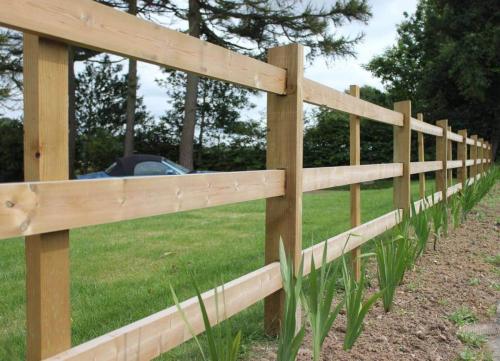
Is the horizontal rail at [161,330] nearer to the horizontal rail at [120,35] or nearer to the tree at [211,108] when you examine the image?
the horizontal rail at [120,35]

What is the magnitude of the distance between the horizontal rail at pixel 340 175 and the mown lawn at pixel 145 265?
18.7 inches

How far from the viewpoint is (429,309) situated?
3219 mm

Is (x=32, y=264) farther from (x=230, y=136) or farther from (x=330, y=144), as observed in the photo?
(x=230, y=136)

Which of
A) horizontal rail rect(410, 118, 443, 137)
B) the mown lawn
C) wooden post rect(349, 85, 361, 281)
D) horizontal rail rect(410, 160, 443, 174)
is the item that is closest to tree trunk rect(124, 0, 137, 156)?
the mown lawn

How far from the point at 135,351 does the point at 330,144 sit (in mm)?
21173

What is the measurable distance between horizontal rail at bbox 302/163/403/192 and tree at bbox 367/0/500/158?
18984 millimetres

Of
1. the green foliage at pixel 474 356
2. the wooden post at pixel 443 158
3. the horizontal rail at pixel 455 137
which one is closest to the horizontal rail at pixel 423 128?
the wooden post at pixel 443 158

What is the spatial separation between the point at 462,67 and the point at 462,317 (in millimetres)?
20710

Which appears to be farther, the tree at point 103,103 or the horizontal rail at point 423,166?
the tree at point 103,103

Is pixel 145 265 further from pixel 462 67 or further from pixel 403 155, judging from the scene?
pixel 462 67

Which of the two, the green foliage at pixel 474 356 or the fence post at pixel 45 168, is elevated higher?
the fence post at pixel 45 168

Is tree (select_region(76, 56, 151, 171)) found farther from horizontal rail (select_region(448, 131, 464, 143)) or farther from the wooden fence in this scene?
the wooden fence

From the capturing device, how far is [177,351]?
2574mm

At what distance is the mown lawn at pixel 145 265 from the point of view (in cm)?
308
